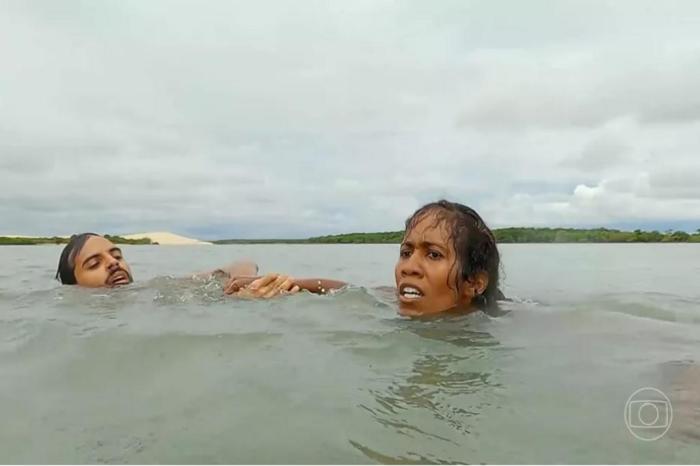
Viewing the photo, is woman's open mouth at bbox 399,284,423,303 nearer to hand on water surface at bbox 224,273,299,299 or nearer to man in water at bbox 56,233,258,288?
hand on water surface at bbox 224,273,299,299

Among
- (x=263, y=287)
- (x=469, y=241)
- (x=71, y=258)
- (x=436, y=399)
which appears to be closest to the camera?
(x=436, y=399)

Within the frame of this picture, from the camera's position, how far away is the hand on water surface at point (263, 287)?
6441 millimetres

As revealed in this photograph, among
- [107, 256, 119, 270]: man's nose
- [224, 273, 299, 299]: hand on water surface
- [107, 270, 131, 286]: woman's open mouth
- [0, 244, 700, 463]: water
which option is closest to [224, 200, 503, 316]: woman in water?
[0, 244, 700, 463]: water

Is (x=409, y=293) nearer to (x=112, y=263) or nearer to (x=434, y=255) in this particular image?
(x=434, y=255)

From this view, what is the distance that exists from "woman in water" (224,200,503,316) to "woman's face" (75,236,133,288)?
14.2 feet

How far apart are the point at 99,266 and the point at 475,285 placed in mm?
5081

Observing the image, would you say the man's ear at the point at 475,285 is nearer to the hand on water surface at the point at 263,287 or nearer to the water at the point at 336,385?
the water at the point at 336,385

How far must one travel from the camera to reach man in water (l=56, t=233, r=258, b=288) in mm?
7684

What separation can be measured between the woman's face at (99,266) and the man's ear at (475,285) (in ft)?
15.5

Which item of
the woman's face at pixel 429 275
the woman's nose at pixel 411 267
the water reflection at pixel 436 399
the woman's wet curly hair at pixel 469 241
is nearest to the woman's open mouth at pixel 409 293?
the woman's face at pixel 429 275

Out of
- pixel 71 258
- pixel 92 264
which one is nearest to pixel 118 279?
pixel 92 264

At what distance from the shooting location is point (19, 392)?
290cm

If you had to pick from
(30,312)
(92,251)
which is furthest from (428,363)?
(92,251)

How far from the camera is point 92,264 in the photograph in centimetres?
779
